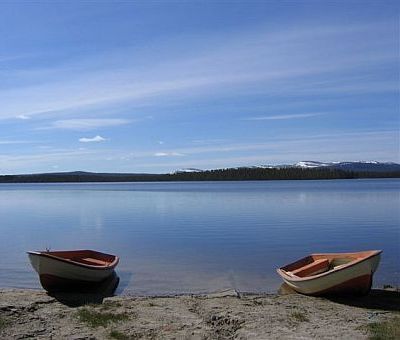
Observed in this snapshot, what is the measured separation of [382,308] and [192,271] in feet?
27.8

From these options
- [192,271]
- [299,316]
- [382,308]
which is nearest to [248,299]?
[299,316]

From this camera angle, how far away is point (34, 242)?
28.3 meters

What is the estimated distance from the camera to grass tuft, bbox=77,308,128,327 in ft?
34.1

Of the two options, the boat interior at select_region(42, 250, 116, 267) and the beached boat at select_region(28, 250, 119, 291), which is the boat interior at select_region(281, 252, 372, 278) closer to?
the beached boat at select_region(28, 250, 119, 291)

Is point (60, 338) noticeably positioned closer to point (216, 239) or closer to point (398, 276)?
point (398, 276)

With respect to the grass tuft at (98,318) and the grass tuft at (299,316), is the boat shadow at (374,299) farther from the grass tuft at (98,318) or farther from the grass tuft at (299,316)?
the grass tuft at (98,318)

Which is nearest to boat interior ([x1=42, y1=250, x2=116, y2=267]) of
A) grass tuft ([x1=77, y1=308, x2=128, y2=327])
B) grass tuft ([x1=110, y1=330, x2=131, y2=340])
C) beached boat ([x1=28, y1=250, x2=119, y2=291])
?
beached boat ([x1=28, y1=250, x2=119, y2=291])

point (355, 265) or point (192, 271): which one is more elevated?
A: point (355, 265)

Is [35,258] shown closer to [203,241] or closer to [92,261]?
[92,261]

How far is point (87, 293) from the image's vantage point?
14.7 metres

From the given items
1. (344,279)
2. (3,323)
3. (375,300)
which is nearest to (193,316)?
(3,323)

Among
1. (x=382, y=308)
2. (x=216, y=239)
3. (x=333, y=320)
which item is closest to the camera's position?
(x=333, y=320)

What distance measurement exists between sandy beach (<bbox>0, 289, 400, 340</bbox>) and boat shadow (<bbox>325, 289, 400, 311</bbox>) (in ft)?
0.07

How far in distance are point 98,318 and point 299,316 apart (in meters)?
4.05
